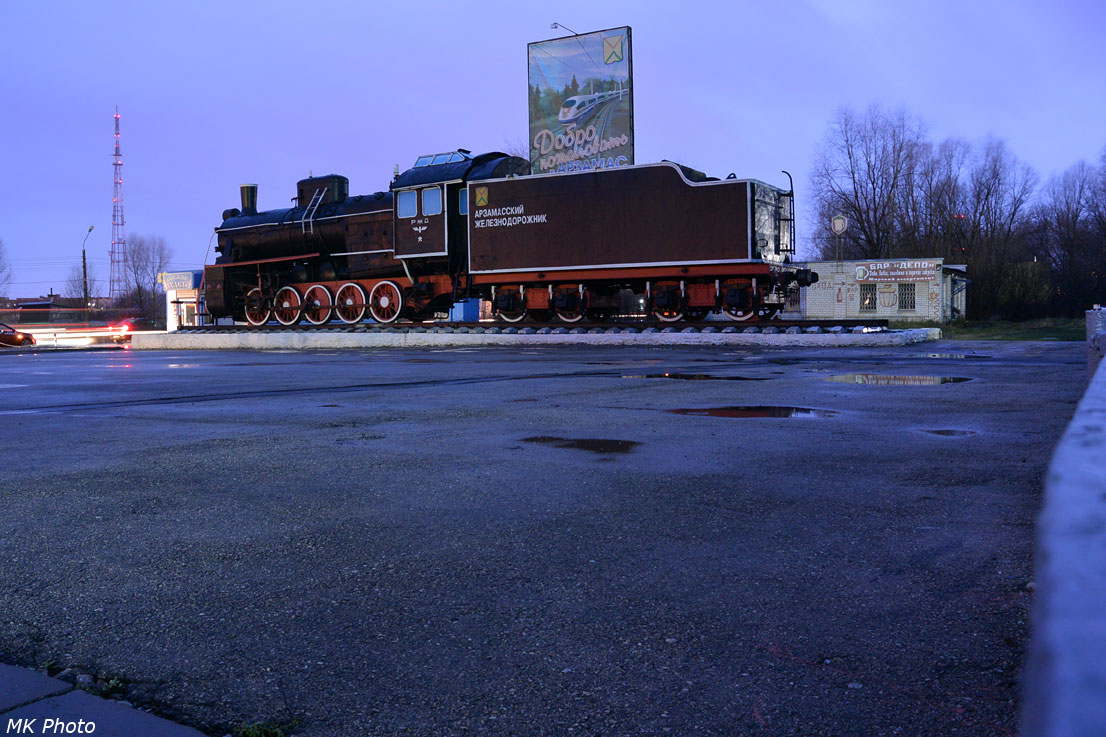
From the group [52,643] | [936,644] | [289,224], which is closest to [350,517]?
[52,643]

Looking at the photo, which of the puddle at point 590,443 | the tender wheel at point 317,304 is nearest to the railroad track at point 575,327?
the tender wheel at point 317,304

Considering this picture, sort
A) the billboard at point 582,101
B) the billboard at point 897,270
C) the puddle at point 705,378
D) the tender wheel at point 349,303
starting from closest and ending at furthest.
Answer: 1. the puddle at point 705,378
2. the tender wheel at point 349,303
3. the billboard at point 582,101
4. the billboard at point 897,270

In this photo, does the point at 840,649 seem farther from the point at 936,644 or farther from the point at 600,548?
the point at 600,548

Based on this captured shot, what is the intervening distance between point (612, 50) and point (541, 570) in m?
27.5

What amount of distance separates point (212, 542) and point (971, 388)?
303 inches

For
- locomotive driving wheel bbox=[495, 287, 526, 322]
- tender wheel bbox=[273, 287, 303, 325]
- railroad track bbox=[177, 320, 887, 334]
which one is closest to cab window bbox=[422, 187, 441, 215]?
locomotive driving wheel bbox=[495, 287, 526, 322]

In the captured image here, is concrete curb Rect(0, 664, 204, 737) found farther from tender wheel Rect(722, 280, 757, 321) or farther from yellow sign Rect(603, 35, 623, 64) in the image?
yellow sign Rect(603, 35, 623, 64)

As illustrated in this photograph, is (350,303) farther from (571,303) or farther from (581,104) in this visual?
(581,104)

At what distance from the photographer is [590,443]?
5887 millimetres

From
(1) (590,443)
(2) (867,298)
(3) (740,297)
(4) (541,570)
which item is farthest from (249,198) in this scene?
(4) (541,570)

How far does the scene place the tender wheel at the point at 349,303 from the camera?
26000 mm

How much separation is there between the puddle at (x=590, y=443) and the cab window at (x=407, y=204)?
1849 centimetres

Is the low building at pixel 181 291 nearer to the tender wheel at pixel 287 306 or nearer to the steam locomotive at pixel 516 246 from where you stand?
the steam locomotive at pixel 516 246

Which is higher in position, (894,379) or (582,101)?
(582,101)
